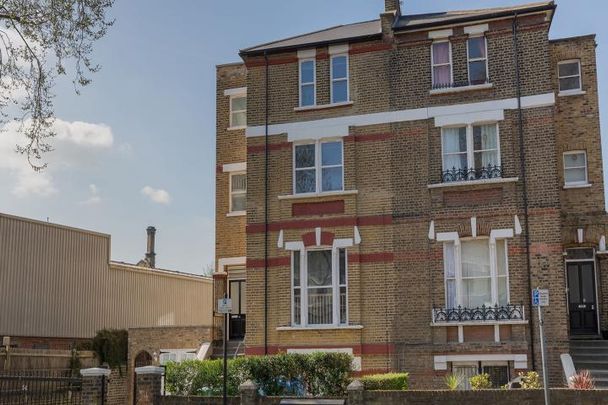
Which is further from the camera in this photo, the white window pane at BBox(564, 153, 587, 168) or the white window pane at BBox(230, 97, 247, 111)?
the white window pane at BBox(230, 97, 247, 111)

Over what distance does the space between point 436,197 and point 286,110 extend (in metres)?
5.65

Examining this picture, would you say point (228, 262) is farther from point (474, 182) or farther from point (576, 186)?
point (576, 186)

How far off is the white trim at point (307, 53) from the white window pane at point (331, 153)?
2880 mm

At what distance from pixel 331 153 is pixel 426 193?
3314 millimetres

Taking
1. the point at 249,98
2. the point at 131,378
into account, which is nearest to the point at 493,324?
the point at 249,98

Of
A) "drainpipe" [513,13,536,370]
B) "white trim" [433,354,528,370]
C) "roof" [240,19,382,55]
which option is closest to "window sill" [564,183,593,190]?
"drainpipe" [513,13,536,370]

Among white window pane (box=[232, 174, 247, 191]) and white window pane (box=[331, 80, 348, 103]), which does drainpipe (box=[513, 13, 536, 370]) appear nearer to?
white window pane (box=[331, 80, 348, 103])

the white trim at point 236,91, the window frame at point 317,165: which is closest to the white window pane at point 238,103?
the white trim at point 236,91

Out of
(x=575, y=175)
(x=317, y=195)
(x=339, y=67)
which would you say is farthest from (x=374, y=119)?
(x=575, y=175)

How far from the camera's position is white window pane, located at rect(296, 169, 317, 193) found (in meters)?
25.6

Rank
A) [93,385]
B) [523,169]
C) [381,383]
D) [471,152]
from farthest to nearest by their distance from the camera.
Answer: [471,152] → [523,169] → [93,385] → [381,383]

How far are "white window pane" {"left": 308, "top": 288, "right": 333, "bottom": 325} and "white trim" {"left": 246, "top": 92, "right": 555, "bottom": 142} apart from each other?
4.78m

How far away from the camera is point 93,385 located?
2016 centimetres

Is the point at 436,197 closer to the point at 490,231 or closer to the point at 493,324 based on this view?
the point at 490,231
